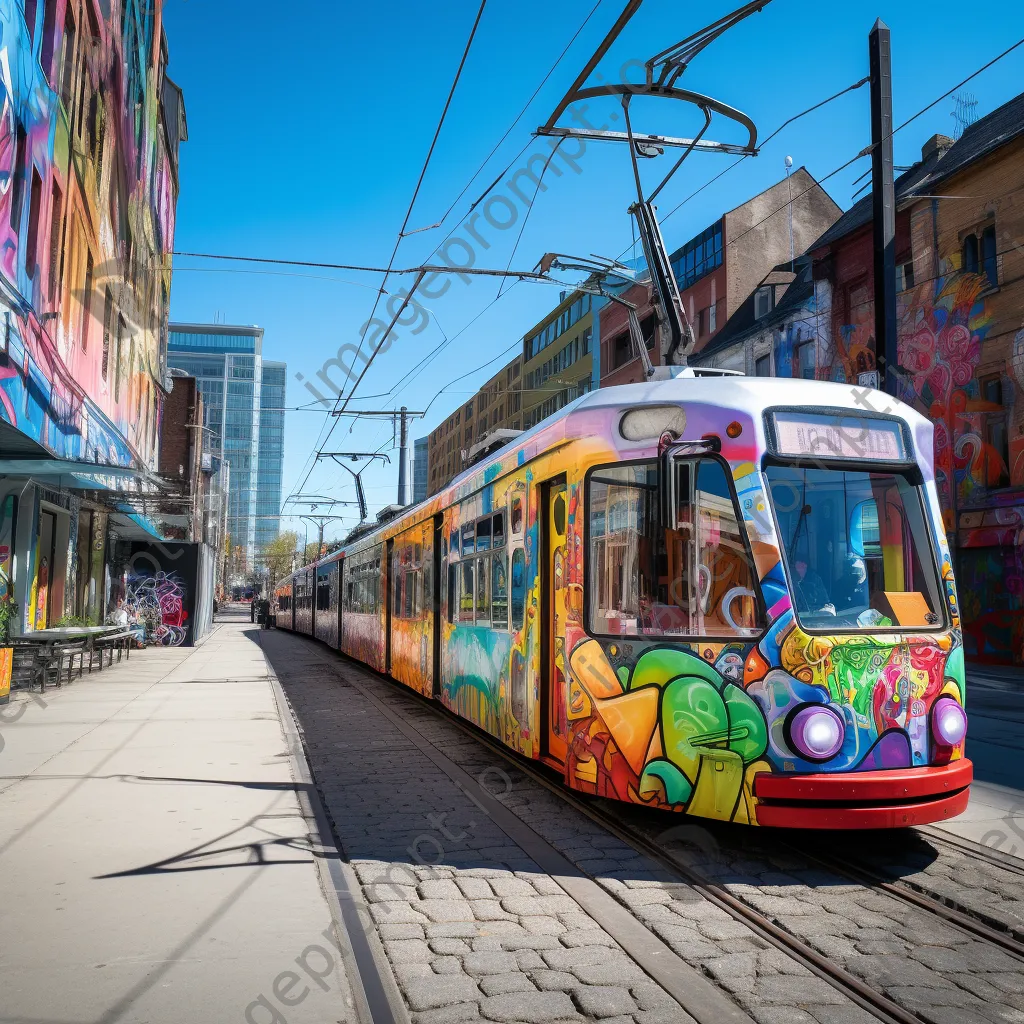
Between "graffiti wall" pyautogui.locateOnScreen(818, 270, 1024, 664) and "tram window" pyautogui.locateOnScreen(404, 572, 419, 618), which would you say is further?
"graffiti wall" pyautogui.locateOnScreen(818, 270, 1024, 664)

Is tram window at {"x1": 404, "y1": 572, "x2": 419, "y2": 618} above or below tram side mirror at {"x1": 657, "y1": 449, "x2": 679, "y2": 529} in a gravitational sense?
below

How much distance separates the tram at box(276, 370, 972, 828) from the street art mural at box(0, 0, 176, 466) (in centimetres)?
718

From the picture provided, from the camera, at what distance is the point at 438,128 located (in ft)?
36.0

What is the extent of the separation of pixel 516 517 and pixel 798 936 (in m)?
4.40

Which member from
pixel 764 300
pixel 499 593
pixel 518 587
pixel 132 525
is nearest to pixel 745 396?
pixel 518 587

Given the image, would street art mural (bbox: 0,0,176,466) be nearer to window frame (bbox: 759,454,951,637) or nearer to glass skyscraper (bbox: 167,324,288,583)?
window frame (bbox: 759,454,951,637)

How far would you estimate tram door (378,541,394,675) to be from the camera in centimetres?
1664

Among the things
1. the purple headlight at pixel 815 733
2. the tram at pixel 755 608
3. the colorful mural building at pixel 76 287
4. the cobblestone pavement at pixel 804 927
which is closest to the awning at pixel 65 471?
the colorful mural building at pixel 76 287

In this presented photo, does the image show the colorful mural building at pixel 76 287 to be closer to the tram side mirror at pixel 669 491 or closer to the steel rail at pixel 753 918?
the steel rail at pixel 753 918

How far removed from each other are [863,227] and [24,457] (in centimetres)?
2130

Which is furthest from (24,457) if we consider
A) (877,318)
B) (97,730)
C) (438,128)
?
(877,318)

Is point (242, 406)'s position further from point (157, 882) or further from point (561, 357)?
point (157, 882)

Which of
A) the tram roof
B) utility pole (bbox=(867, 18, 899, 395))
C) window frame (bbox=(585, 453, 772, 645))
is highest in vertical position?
utility pole (bbox=(867, 18, 899, 395))

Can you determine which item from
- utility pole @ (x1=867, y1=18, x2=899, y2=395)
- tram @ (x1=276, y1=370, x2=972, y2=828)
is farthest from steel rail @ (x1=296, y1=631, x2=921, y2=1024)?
utility pole @ (x1=867, y1=18, x2=899, y2=395)
